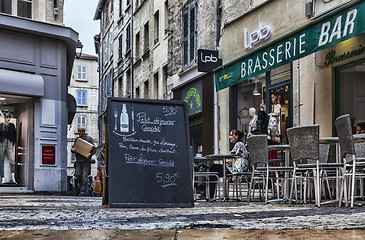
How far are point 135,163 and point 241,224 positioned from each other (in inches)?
116

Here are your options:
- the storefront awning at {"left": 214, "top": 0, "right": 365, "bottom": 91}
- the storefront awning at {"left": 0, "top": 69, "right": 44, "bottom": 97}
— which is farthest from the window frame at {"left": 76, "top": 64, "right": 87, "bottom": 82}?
the storefront awning at {"left": 214, "top": 0, "right": 365, "bottom": 91}

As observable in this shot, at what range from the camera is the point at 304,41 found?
990 centimetres

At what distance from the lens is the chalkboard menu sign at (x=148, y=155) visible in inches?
276

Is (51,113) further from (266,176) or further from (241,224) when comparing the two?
(241,224)

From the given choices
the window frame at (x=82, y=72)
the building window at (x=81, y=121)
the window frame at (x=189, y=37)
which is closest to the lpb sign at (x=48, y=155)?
the window frame at (x=189, y=37)

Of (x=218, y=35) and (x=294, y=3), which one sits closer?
(x=294, y=3)

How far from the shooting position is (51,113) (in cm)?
1564

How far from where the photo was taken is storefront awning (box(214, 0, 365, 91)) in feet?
28.3

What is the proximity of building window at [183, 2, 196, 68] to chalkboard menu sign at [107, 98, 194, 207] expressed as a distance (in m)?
11.7

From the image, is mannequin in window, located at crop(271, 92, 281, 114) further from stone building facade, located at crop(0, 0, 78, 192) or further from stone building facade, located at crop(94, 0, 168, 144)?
stone building facade, located at crop(94, 0, 168, 144)

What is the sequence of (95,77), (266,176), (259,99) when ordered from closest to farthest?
(266,176) → (259,99) → (95,77)

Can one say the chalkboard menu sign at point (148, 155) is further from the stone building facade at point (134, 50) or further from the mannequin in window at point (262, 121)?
the stone building facade at point (134, 50)

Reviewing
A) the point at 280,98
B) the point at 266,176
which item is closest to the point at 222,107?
the point at 280,98

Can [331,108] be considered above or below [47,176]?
above
